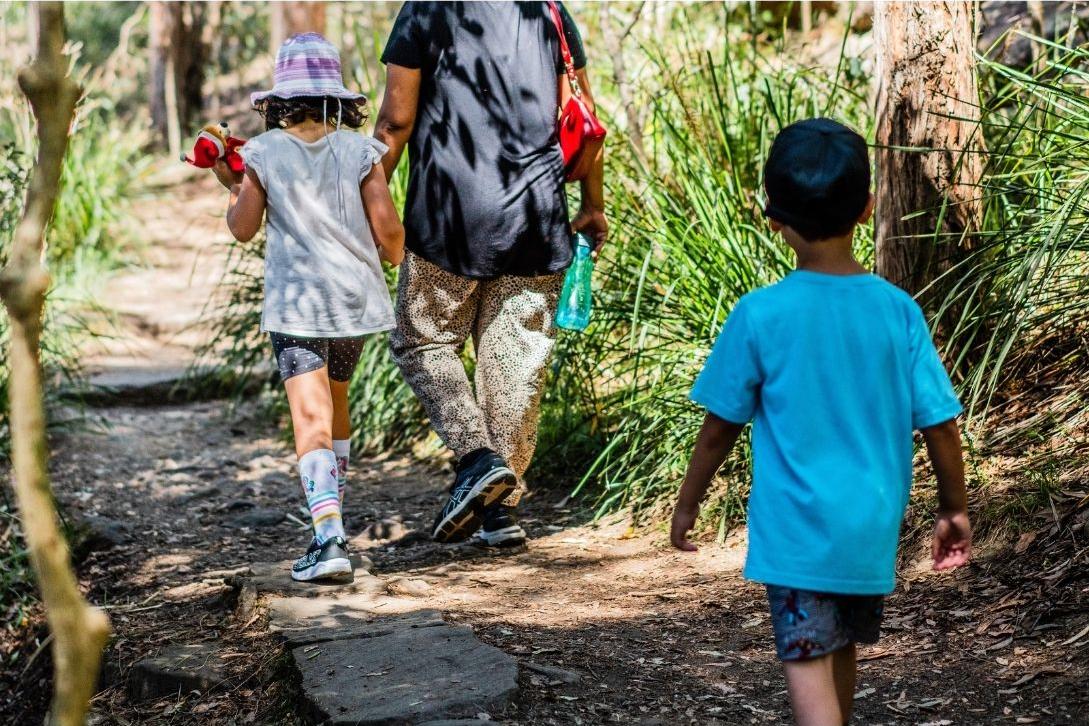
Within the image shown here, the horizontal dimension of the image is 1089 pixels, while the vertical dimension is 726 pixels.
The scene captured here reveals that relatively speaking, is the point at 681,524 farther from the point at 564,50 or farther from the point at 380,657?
the point at 564,50

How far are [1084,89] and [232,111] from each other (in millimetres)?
18633

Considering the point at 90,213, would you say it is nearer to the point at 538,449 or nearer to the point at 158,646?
the point at 538,449

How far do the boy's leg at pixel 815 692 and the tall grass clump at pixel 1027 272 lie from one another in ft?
5.93

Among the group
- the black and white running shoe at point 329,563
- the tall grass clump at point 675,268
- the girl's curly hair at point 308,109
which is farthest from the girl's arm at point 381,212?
the tall grass clump at point 675,268

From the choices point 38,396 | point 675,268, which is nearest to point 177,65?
point 675,268

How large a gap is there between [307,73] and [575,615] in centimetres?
180

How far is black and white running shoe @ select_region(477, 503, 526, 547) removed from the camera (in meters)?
4.30

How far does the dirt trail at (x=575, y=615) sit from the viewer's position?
293 centimetres

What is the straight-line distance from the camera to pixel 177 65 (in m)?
17.0

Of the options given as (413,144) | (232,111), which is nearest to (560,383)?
(413,144)

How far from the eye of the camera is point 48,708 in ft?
13.4

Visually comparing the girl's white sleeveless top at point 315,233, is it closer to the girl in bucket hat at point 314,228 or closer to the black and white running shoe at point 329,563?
the girl in bucket hat at point 314,228

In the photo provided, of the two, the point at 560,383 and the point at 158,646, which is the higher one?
the point at 560,383

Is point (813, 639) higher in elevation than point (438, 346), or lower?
lower
